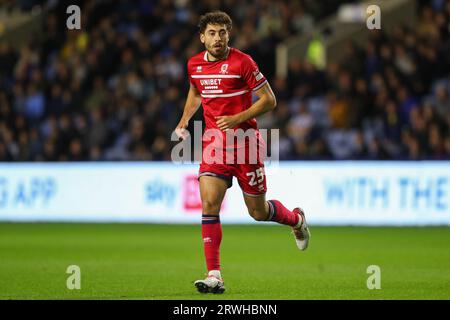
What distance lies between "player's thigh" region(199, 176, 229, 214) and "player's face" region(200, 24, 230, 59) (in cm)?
114

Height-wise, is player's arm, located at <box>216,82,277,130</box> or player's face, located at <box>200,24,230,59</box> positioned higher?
player's face, located at <box>200,24,230,59</box>

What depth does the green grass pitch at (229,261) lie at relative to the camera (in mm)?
9258

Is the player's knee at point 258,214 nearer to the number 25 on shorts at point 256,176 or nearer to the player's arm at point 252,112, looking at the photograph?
the number 25 on shorts at point 256,176

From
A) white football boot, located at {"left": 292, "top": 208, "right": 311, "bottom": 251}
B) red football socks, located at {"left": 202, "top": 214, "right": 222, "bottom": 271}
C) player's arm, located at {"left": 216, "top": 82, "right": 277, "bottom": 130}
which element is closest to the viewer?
player's arm, located at {"left": 216, "top": 82, "right": 277, "bottom": 130}

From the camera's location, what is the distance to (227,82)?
9344mm

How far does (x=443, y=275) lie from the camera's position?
10617 millimetres

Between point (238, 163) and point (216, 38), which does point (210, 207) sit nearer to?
point (238, 163)

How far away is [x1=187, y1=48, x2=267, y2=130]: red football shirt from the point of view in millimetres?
9281

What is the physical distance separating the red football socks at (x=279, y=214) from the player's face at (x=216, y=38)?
1653 millimetres

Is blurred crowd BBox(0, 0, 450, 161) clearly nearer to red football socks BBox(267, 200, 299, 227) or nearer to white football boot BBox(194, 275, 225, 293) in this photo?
red football socks BBox(267, 200, 299, 227)

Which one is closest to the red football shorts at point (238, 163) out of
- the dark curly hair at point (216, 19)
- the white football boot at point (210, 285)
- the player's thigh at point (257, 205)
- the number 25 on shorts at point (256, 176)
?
the number 25 on shorts at point (256, 176)

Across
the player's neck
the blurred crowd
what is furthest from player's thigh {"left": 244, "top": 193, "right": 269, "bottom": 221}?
the blurred crowd
